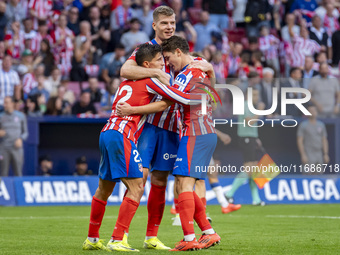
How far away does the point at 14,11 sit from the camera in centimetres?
2047

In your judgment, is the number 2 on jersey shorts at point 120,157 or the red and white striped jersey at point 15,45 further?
the red and white striped jersey at point 15,45

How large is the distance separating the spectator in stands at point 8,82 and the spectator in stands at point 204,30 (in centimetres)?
554

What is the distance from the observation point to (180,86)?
7645 mm

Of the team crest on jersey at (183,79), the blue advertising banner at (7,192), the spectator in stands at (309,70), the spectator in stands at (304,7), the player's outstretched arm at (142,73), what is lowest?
the blue advertising banner at (7,192)

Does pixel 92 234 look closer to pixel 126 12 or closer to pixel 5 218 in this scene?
pixel 5 218

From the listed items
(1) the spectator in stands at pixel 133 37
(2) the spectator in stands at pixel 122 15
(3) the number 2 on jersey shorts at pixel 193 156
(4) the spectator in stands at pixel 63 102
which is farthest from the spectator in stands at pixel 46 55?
(3) the number 2 on jersey shorts at pixel 193 156

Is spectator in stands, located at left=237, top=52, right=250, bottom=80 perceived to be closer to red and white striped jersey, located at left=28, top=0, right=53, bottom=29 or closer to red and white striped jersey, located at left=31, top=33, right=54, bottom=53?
red and white striped jersey, located at left=31, top=33, right=54, bottom=53

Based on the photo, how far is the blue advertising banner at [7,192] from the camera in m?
16.3

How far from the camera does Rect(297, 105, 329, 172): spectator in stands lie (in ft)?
55.0

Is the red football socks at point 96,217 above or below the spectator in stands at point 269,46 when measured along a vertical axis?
below

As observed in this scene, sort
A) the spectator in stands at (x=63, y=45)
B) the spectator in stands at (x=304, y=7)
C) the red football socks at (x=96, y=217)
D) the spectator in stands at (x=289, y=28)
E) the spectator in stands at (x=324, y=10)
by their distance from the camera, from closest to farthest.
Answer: the red football socks at (x=96, y=217)
the spectator in stands at (x=63, y=45)
the spectator in stands at (x=289, y=28)
the spectator in stands at (x=324, y=10)
the spectator in stands at (x=304, y=7)

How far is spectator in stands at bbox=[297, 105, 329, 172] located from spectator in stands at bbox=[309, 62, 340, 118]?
0.41 meters

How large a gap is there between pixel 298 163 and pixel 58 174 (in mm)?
6073

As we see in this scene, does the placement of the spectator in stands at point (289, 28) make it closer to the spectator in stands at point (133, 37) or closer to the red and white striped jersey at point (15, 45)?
the spectator in stands at point (133, 37)
